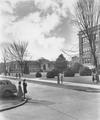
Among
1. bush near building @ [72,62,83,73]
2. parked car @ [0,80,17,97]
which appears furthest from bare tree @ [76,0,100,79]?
bush near building @ [72,62,83,73]

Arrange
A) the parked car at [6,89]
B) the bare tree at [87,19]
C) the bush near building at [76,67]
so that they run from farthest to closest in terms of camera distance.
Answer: the bush near building at [76,67]
the bare tree at [87,19]
the parked car at [6,89]

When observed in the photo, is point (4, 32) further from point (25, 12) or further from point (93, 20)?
point (93, 20)

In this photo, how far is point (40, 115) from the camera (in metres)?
7.11

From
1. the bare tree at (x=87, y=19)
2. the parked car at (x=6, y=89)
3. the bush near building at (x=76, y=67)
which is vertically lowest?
the parked car at (x=6, y=89)

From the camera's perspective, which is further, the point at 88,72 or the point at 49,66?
the point at 49,66

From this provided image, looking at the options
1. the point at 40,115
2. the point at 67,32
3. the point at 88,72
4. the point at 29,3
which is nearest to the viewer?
the point at 29,3

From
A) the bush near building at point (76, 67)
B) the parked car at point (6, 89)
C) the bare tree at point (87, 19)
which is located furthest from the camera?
the bush near building at point (76, 67)

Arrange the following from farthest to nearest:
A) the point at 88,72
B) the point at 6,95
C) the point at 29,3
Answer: the point at 88,72
the point at 6,95
the point at 29,3

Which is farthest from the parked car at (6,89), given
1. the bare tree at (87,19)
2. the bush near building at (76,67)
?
the bush near building at (76,67)

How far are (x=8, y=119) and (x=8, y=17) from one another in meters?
3.77

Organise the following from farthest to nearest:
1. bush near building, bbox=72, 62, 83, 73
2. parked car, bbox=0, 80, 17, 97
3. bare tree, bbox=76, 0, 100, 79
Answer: bush near building, bbox=72, 62, 83, 73
bare tree, bbox=76, 0, 100, 79
parked car, bbox=0, 80, 17, 97

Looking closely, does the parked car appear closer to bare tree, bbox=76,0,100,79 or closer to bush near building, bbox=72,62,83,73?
bare tree, bbox=76,0,100,79

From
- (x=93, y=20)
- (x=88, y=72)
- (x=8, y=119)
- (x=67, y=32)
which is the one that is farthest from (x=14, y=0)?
(x=88, y=72)

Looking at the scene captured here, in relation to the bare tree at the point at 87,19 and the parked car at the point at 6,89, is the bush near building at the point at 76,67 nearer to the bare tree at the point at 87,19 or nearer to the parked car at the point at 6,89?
the bare tree at the point at 87,19
